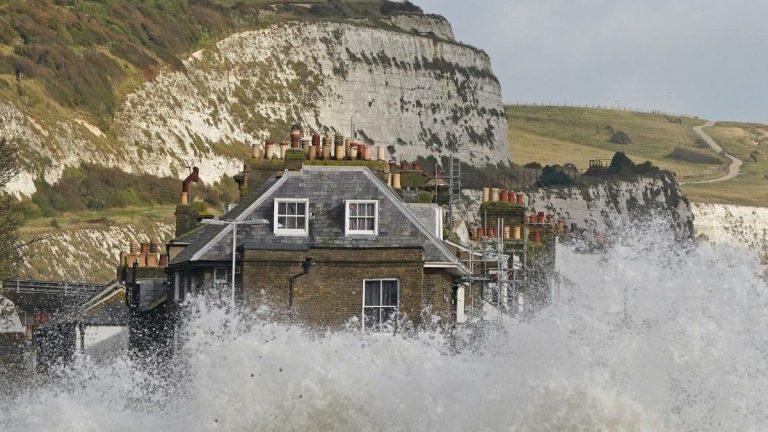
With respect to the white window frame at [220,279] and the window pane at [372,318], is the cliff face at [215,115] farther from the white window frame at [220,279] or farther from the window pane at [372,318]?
the window pane at [372,318]

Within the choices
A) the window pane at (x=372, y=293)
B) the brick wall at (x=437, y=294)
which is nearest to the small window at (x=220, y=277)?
the window pane at (x=372, y=293)

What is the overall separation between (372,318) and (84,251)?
67.7 metres

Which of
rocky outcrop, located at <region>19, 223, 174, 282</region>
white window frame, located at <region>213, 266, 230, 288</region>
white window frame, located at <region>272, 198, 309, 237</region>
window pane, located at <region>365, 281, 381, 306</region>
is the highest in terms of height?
white window frame, located at <region>272, 198, 309, 237</region>

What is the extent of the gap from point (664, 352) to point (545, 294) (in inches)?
1228

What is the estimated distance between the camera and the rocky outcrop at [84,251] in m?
112

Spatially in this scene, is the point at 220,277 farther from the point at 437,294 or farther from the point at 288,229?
the point at 437,294

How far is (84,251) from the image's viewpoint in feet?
389

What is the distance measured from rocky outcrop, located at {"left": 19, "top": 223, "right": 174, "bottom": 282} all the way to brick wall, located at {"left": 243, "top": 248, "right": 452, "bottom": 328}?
54.6 meters

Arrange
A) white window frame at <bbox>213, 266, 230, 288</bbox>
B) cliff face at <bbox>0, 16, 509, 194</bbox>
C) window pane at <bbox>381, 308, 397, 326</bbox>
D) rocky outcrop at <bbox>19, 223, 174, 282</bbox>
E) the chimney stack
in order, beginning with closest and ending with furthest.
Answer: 1. window pane at <bbox>381, 308, 397, 326</bbox>
2. white window frame at <bbox>213, 266, 230, 288</bbox>
3. the chimney stack
4. rocky outcrop at <bbox>19, 223, 174, 282</bbox>
5. cliff face at <bbox>0, 16, 509, 194</bbox>

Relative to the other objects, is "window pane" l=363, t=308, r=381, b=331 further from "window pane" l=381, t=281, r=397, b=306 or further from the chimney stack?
the chimney stack

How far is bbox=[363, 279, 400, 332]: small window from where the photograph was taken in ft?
172

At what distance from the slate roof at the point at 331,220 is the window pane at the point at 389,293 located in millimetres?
986

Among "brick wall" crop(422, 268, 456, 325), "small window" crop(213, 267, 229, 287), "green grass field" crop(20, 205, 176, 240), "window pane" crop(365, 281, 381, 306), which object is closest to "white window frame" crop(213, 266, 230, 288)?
"small window" crop(213, 267, 229, 287)

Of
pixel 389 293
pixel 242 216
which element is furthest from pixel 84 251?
pixel 389 293
